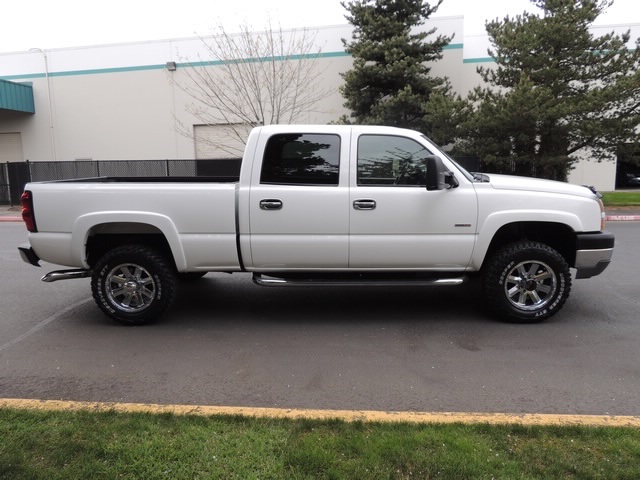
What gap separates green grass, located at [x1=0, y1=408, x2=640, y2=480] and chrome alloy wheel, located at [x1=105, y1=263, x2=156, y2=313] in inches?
83.0

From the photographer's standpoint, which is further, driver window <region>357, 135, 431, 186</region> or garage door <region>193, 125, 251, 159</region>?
garage door <region>193, 125, 251, 159</region>

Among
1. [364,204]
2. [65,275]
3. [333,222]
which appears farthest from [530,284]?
[65,275]

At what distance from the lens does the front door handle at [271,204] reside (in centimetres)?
509

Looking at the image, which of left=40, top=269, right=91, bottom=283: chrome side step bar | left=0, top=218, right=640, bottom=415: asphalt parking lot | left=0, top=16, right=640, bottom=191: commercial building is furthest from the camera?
left=0, top=16, right=640, bottom=191: commercial building

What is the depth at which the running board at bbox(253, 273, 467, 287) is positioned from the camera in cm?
521

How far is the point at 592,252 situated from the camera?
5.18 metres

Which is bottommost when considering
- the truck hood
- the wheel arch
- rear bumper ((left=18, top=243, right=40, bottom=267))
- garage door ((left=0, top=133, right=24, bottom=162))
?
rear bumper ((left=18, top=243, right=40, bottom=267))

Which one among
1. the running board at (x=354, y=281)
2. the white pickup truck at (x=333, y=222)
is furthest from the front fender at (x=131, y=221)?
the running board at (x=354, y=281)

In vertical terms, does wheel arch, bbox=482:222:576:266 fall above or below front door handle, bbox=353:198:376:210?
below

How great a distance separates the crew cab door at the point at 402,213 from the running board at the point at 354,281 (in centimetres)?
15

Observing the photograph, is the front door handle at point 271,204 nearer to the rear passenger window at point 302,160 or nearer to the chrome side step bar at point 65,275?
the rear passenger window at point 302,160

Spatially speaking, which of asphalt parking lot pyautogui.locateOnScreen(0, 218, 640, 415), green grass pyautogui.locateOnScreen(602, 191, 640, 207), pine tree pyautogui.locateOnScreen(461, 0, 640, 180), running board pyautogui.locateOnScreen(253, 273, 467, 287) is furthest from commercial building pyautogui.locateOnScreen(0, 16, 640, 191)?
running board pyautogui.locateOnScreen(253, 273, 467, 287)

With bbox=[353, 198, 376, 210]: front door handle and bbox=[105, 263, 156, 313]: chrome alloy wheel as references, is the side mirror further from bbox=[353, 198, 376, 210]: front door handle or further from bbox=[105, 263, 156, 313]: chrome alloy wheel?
bbox=[105, 263, 156, 313]: chrome alloy wheel

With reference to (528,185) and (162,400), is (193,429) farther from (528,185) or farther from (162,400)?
(528,185)
